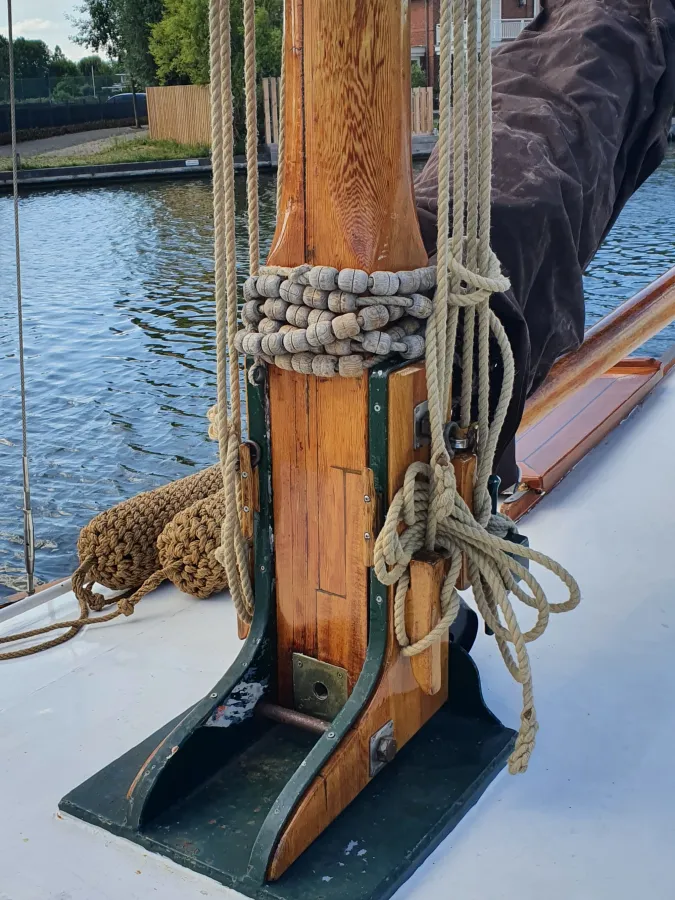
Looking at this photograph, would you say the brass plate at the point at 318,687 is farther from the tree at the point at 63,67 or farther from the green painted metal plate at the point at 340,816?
the tree at the point at 63,67

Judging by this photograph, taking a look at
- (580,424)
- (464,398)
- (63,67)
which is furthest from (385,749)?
(63,67)

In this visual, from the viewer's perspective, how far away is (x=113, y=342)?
33.2 ft

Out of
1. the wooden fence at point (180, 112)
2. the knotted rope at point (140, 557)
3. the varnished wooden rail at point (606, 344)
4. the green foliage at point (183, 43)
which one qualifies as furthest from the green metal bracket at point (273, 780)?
the wooden fence at point (180, 112)

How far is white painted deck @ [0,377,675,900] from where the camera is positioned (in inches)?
58.7

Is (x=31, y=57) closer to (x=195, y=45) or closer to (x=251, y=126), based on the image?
(x=195, y=45)

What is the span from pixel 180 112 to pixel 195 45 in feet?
5.64

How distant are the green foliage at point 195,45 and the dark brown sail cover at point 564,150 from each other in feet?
70.9

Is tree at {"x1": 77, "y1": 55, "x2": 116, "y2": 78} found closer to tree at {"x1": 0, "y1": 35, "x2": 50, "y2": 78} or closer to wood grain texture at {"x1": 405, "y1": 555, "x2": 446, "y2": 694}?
tree at {"x1": 0, "y1": 35, "x2": 50, "y2": 78}

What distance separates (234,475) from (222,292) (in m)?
0.30

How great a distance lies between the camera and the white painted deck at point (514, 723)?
4.90ft

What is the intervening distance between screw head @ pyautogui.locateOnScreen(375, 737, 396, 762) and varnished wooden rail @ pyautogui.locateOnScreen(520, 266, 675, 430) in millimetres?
925

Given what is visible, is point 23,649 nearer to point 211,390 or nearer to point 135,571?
point 135,571

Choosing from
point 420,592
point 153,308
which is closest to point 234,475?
point 420,592

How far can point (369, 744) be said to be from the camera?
1.60m
